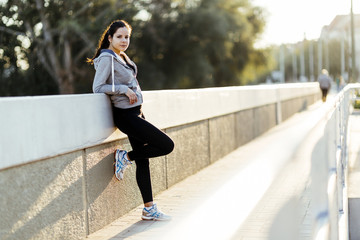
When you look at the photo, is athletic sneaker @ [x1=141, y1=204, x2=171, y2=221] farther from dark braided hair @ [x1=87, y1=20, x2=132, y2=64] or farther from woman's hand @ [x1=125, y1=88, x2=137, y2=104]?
dark braided hair @ [x1=87, y1=20, x2=132, y2=64]

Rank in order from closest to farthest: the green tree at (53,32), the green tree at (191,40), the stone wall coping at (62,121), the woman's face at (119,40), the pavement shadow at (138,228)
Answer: the stone wall coping at (62,121) < the pavement shadow at (138,228) < the woman's face at (119,40) < the green tree at (53,32) < the green tree at (191,40)

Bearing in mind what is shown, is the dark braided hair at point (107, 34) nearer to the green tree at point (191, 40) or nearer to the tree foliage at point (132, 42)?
the tree foliage at point (132, 42)

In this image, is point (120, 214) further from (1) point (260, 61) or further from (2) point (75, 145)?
(1) point (260, 61)

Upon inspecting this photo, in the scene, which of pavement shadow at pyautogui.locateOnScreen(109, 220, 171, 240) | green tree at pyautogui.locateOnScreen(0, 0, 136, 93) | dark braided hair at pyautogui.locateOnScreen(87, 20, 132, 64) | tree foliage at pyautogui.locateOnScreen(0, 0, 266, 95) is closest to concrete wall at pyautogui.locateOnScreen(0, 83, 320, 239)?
pavement shadow at pyautogui.locateOnScreen(109, 220, 171, 240)

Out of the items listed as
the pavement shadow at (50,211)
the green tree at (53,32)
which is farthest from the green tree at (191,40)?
the pavement shadow at (50,211)

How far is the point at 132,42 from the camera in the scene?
33656 millimetres

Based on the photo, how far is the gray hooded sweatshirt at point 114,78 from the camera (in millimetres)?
4582

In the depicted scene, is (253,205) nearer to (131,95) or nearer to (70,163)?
(70,163)

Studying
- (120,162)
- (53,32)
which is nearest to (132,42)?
(53,32)

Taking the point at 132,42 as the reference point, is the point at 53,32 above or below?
above

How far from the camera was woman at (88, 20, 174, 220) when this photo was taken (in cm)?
461

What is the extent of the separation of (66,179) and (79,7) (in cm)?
3048

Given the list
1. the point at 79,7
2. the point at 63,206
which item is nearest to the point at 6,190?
the point at 63,206

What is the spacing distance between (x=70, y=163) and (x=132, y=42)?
98.6 ft
